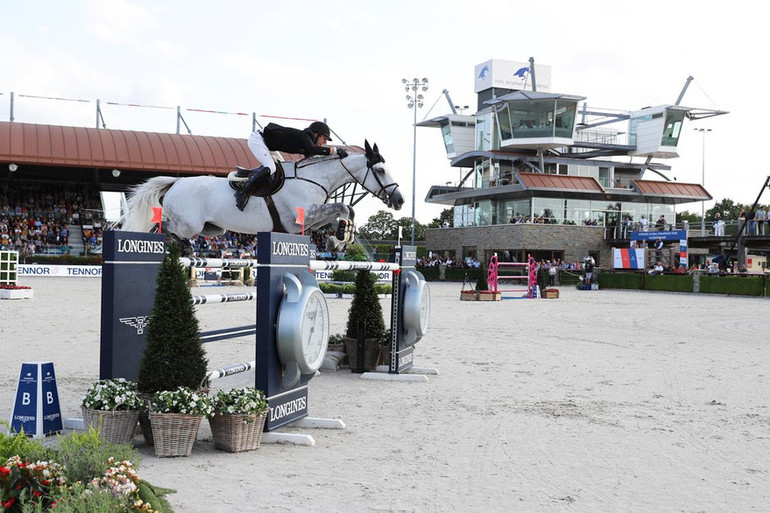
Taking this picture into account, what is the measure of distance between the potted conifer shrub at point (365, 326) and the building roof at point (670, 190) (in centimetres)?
4964

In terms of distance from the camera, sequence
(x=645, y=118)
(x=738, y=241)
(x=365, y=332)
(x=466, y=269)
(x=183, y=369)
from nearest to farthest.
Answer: (x=183, y=369)
(x=365, y=332)
(x=738, y=241)
(x=466, y=269)
(x=645, y=118)

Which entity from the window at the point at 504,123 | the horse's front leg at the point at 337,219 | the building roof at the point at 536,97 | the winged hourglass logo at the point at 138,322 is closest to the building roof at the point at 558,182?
the window at the point at 504,123

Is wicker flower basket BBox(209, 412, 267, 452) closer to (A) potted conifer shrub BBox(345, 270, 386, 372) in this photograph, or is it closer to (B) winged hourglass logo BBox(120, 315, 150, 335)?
(B) winged hourglass logo BBox(120, 315, 150, 335)

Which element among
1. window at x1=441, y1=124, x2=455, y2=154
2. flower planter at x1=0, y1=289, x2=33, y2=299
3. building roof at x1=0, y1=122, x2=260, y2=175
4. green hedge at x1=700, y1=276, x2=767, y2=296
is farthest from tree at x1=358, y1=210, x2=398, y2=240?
flower planter at x1=0, y1=289, x2=33, y2=299

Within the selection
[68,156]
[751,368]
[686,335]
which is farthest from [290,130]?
[68,156]

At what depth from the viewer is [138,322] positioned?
18.5ft

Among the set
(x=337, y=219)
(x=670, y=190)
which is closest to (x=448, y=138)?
(x=670, y=190)

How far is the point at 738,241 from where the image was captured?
41031mm

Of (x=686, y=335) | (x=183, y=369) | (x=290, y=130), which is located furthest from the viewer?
(x=686, y=335)

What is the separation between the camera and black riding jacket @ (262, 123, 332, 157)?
7617mm

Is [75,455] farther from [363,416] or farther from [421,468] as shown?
[363,416]

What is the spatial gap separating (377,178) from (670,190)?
173 feet

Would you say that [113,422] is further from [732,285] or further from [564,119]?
[564,119]

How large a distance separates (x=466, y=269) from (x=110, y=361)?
42.3m
